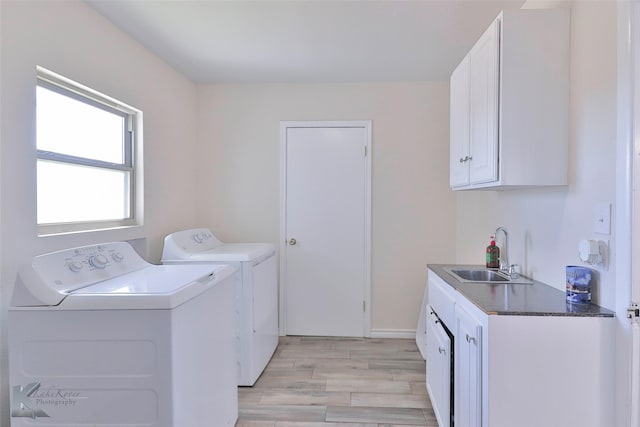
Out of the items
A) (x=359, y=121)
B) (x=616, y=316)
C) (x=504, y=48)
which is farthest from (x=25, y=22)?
(x=616, y=316)

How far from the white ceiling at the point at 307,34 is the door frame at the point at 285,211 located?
437mm

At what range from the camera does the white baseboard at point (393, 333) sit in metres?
3.71

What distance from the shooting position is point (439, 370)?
7.20ft

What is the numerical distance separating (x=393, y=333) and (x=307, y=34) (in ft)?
8.84

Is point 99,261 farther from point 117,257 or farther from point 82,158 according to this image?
point 82,158

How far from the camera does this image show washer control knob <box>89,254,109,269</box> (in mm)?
1864

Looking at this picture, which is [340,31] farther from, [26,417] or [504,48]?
[26,417]

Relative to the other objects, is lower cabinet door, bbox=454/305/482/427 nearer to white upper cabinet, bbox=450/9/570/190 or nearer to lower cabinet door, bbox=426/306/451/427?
lower cabinet door, bbox=426/306/451/427

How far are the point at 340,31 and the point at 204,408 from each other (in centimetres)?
231

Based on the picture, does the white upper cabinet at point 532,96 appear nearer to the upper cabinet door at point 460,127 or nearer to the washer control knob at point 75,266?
the upper cabinet door at point 460,127

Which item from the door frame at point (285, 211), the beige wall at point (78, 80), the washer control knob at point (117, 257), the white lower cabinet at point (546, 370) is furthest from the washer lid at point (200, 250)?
the white lower cabinet at point (546, 370)

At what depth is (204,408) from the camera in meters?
1.81

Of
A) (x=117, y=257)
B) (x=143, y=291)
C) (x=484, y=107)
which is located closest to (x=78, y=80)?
(x=117, y=257)

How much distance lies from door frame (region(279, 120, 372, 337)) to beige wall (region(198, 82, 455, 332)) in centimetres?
5
